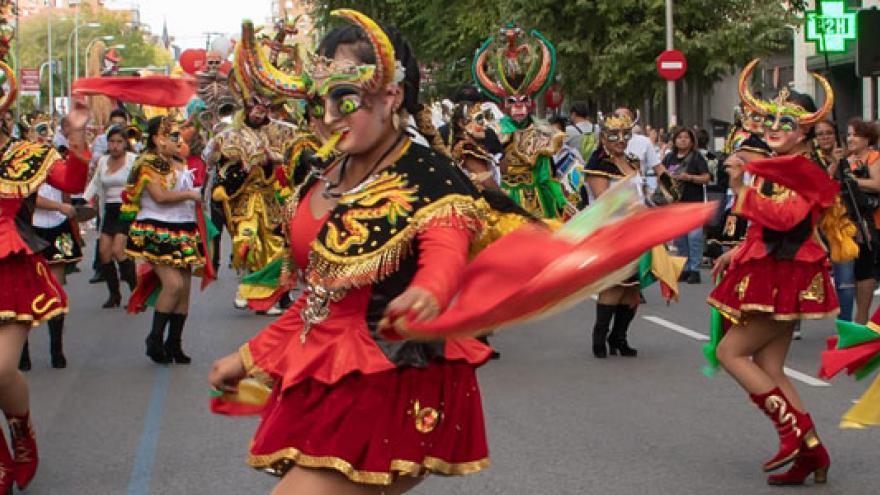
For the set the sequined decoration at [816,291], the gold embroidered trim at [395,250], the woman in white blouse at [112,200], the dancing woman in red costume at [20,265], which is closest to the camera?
the gold embroidered trim at [395,250]

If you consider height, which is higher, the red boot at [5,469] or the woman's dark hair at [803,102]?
the woman's dark hair at [803,102]

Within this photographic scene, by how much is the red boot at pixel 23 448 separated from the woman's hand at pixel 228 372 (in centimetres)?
300

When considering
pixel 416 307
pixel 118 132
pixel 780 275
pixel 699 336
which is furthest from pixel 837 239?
pixel 118 132

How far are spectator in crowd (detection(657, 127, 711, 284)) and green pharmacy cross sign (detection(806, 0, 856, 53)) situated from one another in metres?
1.92

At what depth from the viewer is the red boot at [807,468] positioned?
790cm

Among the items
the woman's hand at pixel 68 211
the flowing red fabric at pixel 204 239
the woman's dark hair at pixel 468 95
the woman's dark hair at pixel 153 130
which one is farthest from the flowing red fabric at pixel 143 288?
the woman's dark hair at pixel 468 95

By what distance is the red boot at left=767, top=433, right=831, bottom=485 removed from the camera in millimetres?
7902

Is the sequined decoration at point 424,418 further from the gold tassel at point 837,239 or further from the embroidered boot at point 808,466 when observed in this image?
the gold tassel at point 837,239

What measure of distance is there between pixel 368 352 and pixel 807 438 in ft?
12.4

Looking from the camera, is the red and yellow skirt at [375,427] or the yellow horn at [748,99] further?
the yellow horn at [748,99]

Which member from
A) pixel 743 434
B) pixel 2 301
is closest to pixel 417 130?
pixel 2 301

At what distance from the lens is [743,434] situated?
9.35m

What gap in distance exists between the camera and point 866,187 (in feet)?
43.3

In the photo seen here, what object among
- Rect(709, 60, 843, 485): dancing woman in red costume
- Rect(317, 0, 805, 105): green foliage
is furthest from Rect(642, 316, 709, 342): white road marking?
Rect(317, 0, 805, 105): green foliage
